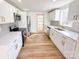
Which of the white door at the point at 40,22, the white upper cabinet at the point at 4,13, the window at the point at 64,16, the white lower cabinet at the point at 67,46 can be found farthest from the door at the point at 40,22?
the white upper cabinet at the point at 4,13

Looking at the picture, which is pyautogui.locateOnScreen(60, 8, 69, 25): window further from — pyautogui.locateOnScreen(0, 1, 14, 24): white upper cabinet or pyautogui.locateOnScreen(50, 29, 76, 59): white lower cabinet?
pyautogui.locateOnScreen(0, 1, 14, 24): white upper cabinet

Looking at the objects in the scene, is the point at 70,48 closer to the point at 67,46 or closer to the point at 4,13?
the point at 67,46

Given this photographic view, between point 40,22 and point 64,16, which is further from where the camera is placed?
point 40,22

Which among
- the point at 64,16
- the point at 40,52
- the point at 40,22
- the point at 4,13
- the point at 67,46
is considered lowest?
the point at 40,52

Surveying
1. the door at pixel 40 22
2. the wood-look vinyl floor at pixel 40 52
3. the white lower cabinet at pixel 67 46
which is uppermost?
the door at pixel 40 22

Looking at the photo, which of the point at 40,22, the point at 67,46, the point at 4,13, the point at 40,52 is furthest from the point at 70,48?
the point at 40,22

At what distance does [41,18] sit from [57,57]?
5933 millimetres

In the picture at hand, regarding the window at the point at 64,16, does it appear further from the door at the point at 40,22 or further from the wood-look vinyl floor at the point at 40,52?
the door at the point at 40,22

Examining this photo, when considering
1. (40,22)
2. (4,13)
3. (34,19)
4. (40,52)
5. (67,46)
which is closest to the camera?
(4,13)

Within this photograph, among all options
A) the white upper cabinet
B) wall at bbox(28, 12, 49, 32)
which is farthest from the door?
the white upper cabinet

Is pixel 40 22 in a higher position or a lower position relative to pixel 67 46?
higher

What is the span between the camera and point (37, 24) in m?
8.48

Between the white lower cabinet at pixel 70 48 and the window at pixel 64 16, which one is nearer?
the white lower cabinet at pixel 70 48

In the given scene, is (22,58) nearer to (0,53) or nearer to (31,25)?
(0,53)
